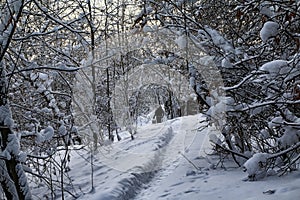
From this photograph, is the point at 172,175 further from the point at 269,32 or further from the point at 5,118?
the point at 269,32

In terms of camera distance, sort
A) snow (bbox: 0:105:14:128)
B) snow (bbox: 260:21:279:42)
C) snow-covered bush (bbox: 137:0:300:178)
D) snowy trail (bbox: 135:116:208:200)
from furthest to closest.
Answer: snowy trail (bbox: 135:116:208:200)
snow (bbox: 0:105:14:128)
snow-covered bush (bbox: 137:0:300:178)
snow (bbox: 260:21:279:42)

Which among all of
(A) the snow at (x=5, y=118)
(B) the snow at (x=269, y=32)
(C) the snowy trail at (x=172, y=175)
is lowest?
(C) the snowy trail at (x=172, y=175)

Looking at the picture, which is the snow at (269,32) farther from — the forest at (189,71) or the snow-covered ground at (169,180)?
the snow-covered ground at (169,180)

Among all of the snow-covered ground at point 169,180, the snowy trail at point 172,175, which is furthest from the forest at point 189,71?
the snowy trail at point 172,175

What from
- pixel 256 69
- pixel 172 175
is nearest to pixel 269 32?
pixel 256 69

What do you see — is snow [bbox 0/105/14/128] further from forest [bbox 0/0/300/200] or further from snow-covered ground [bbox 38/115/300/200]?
snow-covered ground [bbox 38/115/300/200]

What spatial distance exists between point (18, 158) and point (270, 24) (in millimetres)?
3039

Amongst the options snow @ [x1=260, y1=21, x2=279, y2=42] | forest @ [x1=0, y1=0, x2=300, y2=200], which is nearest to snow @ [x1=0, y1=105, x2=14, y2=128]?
forest @ [x1=0, y1=0, x2=300, y2=200]

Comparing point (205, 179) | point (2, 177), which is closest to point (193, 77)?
point (205, 179)

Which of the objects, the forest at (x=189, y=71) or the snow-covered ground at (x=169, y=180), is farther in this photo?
the snow-covered ground at (x=169, y=180)

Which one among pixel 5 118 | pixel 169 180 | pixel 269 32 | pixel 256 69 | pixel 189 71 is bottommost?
pixel 169 180

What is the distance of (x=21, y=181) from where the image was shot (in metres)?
4.06

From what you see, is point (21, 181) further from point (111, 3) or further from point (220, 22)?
point (111, 3)

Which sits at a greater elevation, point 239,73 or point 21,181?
point 239,73
